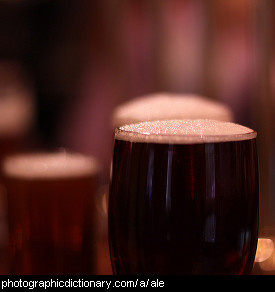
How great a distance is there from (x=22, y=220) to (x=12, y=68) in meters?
2.50

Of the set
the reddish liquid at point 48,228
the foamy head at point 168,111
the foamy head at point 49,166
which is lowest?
the reddish liquid at point 48,228

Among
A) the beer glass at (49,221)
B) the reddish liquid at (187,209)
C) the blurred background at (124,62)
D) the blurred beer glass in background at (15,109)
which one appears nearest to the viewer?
the reddish liquid at (187,209)

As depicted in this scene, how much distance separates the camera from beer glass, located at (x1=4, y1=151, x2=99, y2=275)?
3.39 ft

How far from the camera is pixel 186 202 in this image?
0.68 m

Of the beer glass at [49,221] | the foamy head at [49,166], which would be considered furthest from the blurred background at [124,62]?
the beer glass at [49,221]

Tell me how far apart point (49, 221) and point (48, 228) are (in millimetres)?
12

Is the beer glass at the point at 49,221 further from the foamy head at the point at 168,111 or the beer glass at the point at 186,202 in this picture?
the beer glass at the point at 186,202

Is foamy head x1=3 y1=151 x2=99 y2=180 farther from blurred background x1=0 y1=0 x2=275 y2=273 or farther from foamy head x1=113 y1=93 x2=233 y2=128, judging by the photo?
blurred background x1=0 y1=0 x2=275 y2=273

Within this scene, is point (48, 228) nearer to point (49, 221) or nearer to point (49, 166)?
point (49, 221)

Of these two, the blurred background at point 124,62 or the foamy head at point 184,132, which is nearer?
the foamy head at point 184,132

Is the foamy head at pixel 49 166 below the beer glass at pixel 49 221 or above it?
above

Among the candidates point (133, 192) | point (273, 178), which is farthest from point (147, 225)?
point (273, 178)

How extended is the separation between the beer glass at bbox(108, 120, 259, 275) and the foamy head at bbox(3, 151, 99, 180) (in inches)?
14.4

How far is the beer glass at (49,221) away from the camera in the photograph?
1.03 metres
